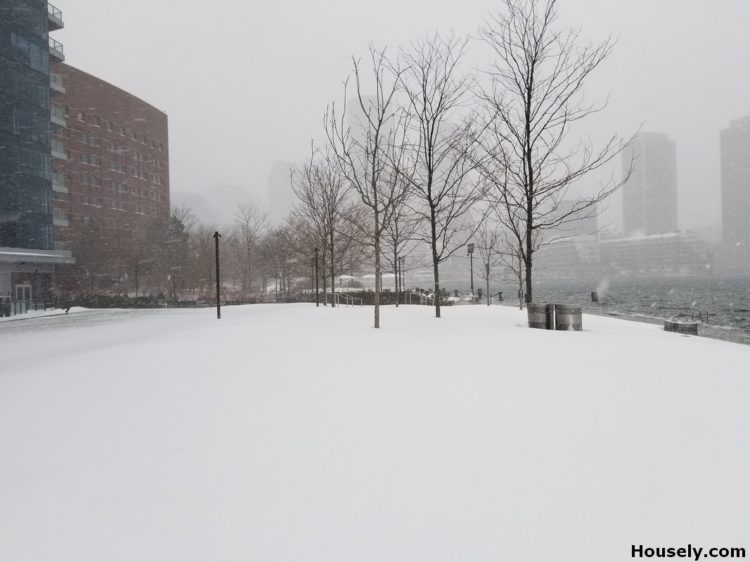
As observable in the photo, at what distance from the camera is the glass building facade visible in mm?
39344

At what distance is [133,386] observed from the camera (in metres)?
6.11

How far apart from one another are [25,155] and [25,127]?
8.81 feet

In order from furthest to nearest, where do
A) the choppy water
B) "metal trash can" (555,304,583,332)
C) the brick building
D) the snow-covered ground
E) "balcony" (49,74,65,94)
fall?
the brick building < "balcony" (49,74,65,94) < the choppy water < "metal trash can" (555,304,583,332) < the snow-covered ground

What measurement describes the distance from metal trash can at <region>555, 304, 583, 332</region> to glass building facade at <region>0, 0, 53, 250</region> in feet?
160

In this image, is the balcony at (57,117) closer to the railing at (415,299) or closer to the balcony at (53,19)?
the balcony at (53,19)

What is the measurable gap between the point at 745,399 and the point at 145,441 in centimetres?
676

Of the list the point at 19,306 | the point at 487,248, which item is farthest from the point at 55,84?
the point at 487,248

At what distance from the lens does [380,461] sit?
12.5ft

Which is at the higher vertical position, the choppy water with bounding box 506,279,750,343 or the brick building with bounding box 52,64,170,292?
the brick building with bounding box 52,64,170,292

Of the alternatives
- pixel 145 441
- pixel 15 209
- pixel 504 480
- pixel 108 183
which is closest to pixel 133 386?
pixel 145 441

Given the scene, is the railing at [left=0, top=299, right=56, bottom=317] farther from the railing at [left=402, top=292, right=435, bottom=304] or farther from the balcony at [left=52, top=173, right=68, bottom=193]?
the railing at [left=402, top=292, right=435, bottom=304]

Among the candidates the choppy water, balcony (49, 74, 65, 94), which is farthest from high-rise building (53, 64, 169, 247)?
the choppy water

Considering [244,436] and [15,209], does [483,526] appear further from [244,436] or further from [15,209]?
[15,209]

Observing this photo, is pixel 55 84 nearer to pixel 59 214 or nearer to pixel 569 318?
pixel 59 214
